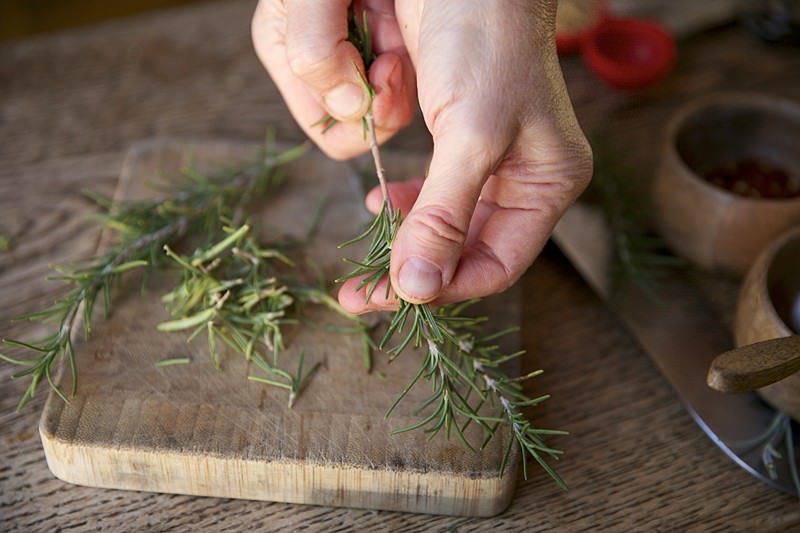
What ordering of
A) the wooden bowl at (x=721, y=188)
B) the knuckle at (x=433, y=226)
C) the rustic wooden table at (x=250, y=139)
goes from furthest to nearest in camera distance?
the wooden bowl at (x=721, y=188), the rustic wooden table at (x=250, y=139), the knuckle at (x=433, y=226)

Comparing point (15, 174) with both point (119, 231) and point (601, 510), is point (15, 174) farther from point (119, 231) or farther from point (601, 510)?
point (601, 510)

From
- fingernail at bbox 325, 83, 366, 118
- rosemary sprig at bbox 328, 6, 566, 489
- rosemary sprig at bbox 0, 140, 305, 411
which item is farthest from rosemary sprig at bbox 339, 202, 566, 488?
rosemary sprig at bbox 0, 140, 305, 411

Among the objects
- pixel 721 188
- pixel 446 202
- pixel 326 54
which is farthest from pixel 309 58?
pixel 721 188

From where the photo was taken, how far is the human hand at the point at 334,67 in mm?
801

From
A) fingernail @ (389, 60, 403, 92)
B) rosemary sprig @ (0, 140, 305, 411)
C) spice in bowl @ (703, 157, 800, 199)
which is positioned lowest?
spice in bowl @ (703, 157, 800, 199)

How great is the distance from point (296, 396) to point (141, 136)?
506 mm

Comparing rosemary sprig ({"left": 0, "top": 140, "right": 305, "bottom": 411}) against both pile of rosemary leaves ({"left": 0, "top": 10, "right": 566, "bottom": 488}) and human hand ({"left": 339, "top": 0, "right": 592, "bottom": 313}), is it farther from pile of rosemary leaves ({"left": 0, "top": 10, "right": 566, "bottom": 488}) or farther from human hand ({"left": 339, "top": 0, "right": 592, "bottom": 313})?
human hand ({"left": 339, "top": 0, "right": 592, "bottom": 313})

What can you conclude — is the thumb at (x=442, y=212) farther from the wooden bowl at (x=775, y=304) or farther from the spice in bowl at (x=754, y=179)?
the spice in bowl at (x=754, y=179)

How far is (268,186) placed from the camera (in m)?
1.02

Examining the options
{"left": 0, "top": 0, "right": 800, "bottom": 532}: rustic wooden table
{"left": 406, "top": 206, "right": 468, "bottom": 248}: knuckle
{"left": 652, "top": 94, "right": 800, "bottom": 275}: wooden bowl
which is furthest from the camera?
{"left": 652, "top": 94, "right": 800, "bottom": 275}: wooden bowl

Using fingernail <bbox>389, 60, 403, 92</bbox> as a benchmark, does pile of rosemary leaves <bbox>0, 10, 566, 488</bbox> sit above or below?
below

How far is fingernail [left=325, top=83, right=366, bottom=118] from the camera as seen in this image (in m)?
0.83

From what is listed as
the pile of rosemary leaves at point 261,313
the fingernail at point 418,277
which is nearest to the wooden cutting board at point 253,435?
the pile of rosemary leaves at point 261,313

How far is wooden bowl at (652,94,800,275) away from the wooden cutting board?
0.36 metres
